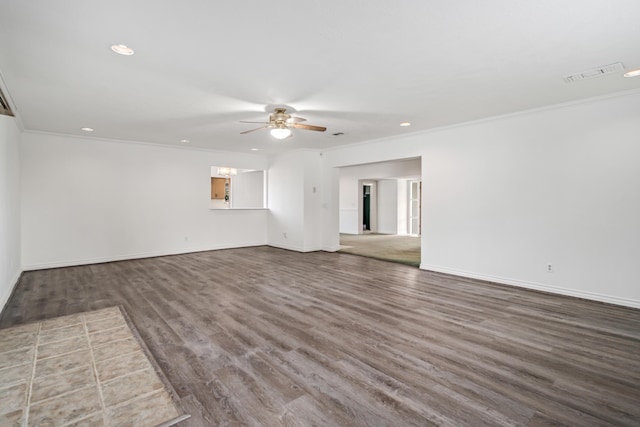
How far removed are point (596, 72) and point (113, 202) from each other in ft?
26.0

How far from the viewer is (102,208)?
635 centimetres

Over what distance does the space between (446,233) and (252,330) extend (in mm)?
3856

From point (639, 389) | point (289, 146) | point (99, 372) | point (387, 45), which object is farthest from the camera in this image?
point (289, 146)

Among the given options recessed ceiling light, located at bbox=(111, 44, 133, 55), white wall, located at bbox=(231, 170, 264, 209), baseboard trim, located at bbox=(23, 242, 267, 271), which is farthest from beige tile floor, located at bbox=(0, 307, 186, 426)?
white wall, located at bbox=(231, 170, 264, 209)

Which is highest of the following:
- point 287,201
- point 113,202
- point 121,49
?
point 121,49

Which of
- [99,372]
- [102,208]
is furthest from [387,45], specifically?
[102,208]

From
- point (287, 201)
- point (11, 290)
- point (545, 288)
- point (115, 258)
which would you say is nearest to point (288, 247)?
point (287, 201)

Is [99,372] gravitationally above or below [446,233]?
below

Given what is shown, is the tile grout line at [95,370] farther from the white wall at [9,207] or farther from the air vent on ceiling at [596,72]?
the air vent on ceiling at [596,72]

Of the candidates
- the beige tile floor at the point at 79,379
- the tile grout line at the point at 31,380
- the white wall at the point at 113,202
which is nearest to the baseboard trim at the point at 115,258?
the white wall at the point at 113,202

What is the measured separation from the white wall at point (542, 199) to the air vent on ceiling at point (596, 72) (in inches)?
36.1

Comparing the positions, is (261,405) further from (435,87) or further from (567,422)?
(435,87)

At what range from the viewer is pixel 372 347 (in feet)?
8.82

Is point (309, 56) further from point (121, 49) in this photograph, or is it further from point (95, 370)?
point (95, 370)
